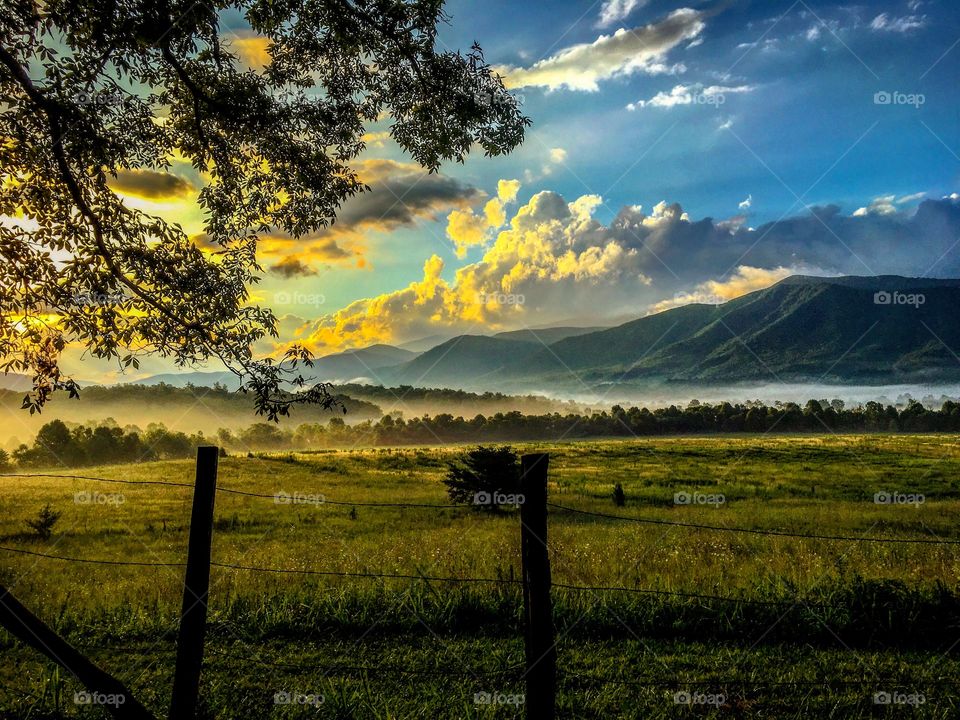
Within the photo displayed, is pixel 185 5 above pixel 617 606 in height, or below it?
above

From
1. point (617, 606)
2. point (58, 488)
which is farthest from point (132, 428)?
point (617, 606)

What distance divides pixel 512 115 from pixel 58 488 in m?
36.6

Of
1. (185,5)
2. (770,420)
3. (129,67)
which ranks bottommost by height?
(770,420)

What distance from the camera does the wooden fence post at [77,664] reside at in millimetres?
4484

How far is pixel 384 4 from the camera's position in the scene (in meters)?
13.0

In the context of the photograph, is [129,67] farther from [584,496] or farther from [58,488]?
[58,488]
